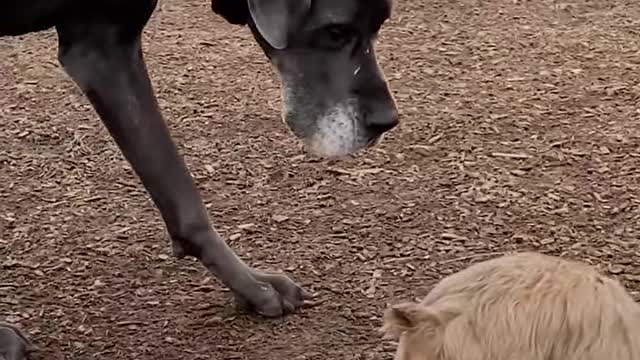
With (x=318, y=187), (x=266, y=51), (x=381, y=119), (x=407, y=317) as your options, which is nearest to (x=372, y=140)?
(x=381, y=119)

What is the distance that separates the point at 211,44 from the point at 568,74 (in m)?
1.48

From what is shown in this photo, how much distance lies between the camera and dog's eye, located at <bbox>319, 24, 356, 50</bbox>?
124 inches

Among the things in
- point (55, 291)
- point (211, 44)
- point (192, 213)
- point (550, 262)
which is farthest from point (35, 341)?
point (211, 44)

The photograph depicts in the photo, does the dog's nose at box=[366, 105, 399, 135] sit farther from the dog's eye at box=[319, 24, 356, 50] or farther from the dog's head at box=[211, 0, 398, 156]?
the dog's eye at box=[319, 24, 356, 50]

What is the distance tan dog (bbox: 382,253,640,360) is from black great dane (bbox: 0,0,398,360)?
3.34ft

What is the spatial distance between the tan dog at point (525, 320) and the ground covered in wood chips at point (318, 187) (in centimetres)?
102

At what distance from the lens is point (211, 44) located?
545cm

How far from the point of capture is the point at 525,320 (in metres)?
2.19

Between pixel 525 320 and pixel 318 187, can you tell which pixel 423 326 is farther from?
pixel 318 187

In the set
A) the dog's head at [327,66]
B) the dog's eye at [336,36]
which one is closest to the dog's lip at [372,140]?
the dog's head at [327,66]

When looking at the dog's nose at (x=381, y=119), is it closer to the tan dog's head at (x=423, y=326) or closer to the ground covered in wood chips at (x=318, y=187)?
the ground covered in wood chips at (x=318, y=187)

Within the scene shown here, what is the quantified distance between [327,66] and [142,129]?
1.59 feet

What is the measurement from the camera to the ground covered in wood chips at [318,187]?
11.4 feet

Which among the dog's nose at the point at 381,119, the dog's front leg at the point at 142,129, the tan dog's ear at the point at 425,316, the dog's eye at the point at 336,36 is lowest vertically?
the dog's front leg at the point at 142,129
